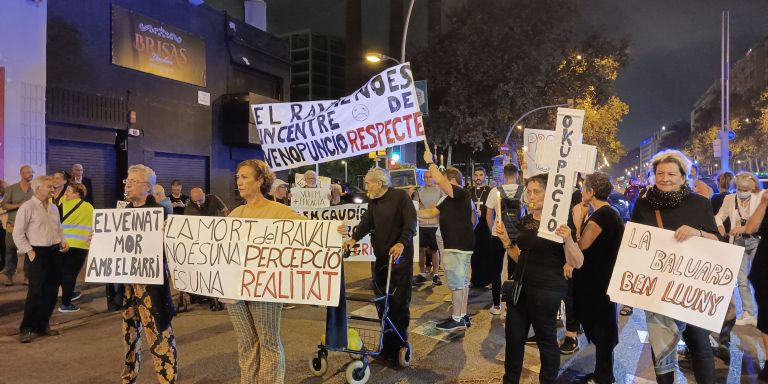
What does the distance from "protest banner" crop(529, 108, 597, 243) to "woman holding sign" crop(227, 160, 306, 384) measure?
179cm

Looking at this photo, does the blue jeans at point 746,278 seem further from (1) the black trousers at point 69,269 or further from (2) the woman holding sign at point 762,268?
(1) the black trousers at point 69,269

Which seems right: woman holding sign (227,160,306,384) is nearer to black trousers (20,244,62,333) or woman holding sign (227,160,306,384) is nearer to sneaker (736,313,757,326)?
black trousers (20,244,62,333)

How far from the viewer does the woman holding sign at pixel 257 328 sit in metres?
3.66

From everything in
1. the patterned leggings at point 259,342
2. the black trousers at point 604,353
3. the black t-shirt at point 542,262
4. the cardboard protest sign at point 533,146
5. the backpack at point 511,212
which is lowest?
the black trousers at point 604,353

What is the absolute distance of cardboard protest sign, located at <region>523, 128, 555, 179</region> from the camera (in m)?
7.12

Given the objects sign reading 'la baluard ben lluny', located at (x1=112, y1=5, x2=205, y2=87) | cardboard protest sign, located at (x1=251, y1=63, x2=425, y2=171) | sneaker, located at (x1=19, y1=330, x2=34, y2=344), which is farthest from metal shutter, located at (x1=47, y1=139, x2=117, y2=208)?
cardboard protest sign, located at (x1=251, y1=63, x2=425, y2=171)

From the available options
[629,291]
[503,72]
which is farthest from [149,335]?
[503,72]

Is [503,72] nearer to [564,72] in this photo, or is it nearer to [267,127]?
[564,72]

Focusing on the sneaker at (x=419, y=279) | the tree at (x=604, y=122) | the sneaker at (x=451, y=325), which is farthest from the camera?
the tree at (x=604, y=122)

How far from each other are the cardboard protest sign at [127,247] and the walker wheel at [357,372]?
1750 millimetres

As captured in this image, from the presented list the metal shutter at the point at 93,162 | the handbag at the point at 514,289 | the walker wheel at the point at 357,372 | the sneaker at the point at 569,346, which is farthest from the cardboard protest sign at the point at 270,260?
the metal shutter at the point at 93,162

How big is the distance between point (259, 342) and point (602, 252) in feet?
9.48

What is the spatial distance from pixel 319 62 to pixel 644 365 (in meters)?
89.9

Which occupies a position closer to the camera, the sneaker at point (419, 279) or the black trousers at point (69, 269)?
the black trousers at point (69, 269)
